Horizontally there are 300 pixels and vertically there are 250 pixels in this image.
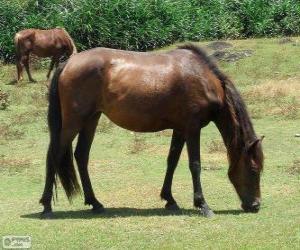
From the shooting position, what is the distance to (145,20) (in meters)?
24.7

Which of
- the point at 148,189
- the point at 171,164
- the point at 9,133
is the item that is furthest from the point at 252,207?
the point at 9,133

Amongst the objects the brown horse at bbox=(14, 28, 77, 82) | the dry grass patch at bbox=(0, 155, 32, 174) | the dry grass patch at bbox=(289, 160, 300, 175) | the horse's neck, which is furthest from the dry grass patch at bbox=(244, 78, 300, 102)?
the horse's neck

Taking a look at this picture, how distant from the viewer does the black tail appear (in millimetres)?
8531

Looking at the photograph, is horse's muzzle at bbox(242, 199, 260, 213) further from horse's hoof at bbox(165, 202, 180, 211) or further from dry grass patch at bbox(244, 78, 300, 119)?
dry grass patch at bbox(244, 78, 300, 119)

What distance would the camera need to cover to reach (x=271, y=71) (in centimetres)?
1984

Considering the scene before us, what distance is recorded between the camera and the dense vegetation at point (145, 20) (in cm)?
2420

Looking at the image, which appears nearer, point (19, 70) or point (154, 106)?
point (154, 106)

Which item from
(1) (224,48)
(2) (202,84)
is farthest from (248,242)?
(1) (224,48)

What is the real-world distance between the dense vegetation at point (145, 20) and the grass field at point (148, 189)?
6493mm

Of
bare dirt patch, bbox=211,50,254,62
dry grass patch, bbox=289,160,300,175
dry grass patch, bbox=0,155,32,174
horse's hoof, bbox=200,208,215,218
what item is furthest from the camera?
bare dirt patch, bbox=211,50,254,62

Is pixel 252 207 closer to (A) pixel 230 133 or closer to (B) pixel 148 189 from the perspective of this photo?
(A) pixel 230 133

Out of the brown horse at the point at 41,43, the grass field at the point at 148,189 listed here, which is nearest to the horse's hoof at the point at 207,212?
the grass field at the point at 148,189

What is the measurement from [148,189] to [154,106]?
1857mm

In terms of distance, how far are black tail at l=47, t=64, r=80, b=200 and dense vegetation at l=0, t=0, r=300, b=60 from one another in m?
15.5
